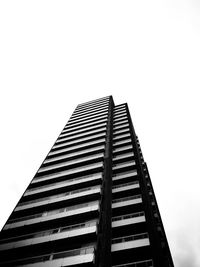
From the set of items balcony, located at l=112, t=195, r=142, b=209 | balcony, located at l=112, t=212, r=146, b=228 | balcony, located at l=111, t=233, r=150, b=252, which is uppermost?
balcony, located at l=112, t=195, r=142, b=209

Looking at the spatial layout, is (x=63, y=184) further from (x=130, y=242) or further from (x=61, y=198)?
(x=130, y=242)

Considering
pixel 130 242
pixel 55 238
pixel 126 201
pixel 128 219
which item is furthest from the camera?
pixel 126 201

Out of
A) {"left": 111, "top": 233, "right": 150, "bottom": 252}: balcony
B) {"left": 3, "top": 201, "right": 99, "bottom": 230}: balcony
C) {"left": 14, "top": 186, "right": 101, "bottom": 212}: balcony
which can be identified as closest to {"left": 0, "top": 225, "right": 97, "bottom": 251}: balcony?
{"left": 3, "top": 201, "right": 99, "bottom": 230}: balcony

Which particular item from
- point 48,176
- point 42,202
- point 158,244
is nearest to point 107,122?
point 48,176

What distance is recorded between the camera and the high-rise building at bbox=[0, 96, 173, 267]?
61.5 ft

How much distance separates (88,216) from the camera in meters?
22.7

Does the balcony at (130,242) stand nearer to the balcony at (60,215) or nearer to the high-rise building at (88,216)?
the high-rise building at (88,216)

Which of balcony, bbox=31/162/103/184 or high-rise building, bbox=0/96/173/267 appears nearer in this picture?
high-rise building, bbox=0/96/173/267

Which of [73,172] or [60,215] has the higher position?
[73,172]

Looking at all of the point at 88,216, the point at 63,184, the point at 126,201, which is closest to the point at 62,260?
the point at 88,216

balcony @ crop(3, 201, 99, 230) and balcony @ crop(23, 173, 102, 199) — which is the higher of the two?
balcony @ crop(23, 173, 102, 199)

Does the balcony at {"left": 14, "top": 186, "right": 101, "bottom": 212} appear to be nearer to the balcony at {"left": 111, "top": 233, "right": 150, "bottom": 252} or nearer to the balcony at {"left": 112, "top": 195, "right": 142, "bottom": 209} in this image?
the balcony at {"left": 112, "top": 195, "right": 142, "bottom": 209}

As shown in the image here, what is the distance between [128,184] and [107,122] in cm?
1955

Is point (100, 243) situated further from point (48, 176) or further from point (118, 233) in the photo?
point (48, 176)
